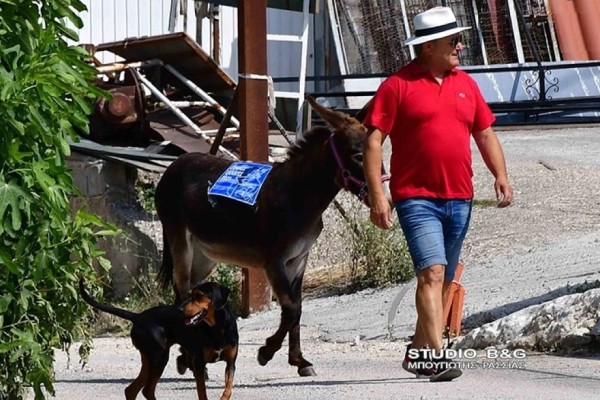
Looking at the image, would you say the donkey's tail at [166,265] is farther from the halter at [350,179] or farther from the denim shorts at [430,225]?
the denim shorts at [430,225]

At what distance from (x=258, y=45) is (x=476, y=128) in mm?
4646

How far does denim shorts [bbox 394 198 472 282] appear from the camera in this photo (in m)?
8.04

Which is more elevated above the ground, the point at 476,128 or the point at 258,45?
the point at 258,45

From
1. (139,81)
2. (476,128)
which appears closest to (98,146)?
(139,81)

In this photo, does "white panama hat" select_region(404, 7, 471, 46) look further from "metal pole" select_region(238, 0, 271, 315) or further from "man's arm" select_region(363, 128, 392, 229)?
"metal pole" select_region(238, 0, 271, 315)

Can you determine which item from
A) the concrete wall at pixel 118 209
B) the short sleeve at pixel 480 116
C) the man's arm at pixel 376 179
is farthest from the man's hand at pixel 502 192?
the concrete wall at pixel 118 209

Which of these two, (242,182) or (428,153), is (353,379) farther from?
(242,182)

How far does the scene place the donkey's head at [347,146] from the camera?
930 centimetres

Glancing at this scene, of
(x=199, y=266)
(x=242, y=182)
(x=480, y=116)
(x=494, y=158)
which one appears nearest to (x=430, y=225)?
(x=494, y=158)

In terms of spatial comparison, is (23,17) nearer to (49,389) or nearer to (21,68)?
(21,68)

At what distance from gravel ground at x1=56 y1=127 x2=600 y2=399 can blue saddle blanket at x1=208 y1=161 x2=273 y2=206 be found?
122 centimetres

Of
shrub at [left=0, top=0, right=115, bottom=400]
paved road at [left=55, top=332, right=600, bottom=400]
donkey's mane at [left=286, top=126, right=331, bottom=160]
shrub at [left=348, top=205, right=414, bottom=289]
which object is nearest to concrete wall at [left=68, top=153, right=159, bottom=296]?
shrub at [left=348, top=205, right=414, bottom=289]

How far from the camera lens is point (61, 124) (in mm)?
6457

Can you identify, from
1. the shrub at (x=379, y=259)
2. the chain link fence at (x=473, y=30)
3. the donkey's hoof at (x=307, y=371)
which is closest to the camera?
the donkey's hoof at (x=307, y=371)
